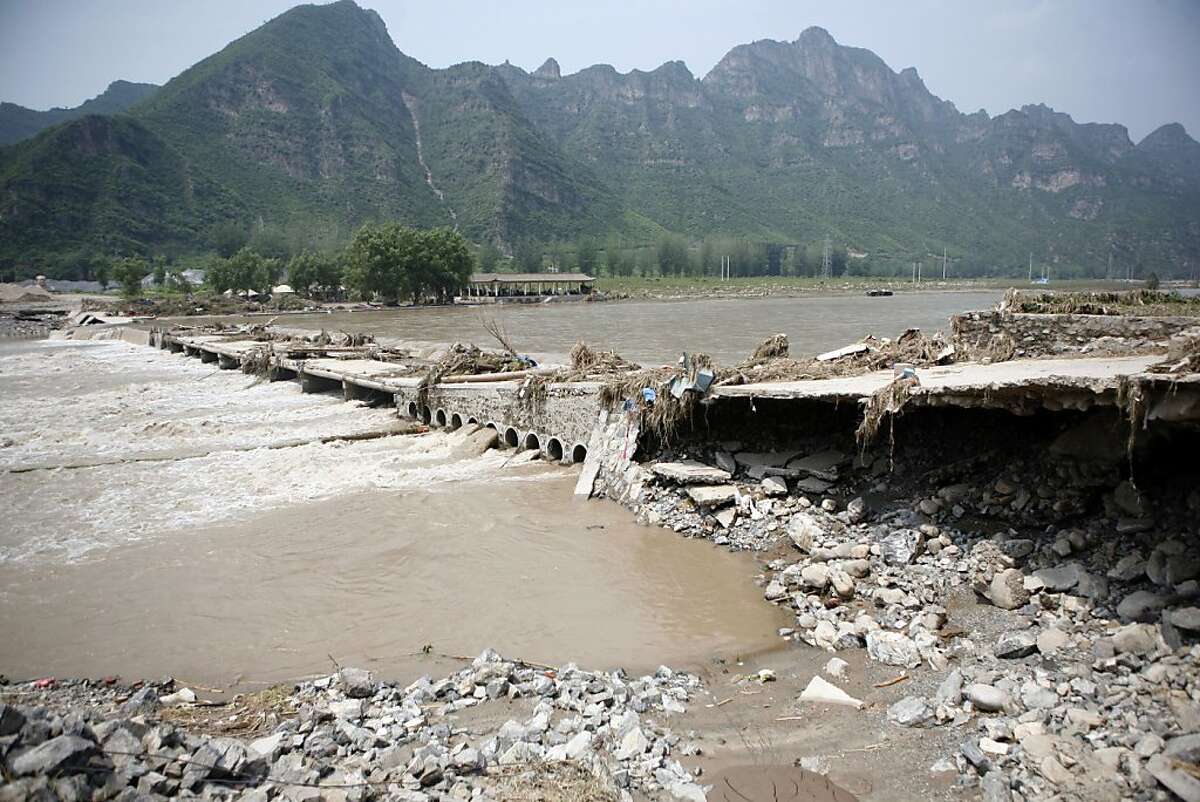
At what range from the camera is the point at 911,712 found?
5.09 meters

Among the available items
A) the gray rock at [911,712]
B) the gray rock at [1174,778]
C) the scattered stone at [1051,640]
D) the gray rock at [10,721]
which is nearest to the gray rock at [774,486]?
the scattered stone at [1051,640]

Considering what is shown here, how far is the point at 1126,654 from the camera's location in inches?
199

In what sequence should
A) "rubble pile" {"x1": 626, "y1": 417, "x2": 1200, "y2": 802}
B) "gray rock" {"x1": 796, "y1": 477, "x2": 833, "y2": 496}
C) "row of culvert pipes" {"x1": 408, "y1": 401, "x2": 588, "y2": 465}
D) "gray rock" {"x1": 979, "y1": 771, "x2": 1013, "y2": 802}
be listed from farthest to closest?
"row of culvert pipes" {"x1": 408, "y1": 401, "x2": 588, "y2": 465} < "gray rock" {"x1": 796, "y1": 477, "x2": 833, "y2": 496} < "rubble pile" {"x1": 626, "y1": 417, "x2": 1200, "y2": 802} < "gray rock" {"x1": 979, "y1": 771, "x2": 1013, "y2": 802}

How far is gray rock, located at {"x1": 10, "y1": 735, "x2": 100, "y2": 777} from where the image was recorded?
11.9 feet

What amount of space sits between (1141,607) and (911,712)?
2.08 metres

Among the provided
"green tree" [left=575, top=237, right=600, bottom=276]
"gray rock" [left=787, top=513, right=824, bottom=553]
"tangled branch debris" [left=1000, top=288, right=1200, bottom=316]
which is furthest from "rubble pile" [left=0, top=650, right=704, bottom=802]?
"green tree" [left=575, top=237, right=600, bottom=276]

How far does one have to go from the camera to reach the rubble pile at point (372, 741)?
154 inches

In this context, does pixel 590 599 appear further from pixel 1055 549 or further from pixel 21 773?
pixel 21 773

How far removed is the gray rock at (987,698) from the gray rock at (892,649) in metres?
0.73

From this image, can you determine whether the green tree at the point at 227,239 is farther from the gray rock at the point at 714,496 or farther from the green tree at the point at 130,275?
the gray rock at the point at 714,496

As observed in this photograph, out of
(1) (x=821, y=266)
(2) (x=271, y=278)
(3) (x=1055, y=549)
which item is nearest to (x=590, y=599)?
(3) (x=1055, y=549)

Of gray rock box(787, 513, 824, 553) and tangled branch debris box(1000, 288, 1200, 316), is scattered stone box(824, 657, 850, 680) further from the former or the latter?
tangled branch debris box(1000, 288, 1200, 316)

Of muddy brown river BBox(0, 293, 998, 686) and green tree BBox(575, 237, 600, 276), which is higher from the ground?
green tree BBox(575, 237, 600, 276)

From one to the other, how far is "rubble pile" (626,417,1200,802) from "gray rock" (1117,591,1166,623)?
11 mm
